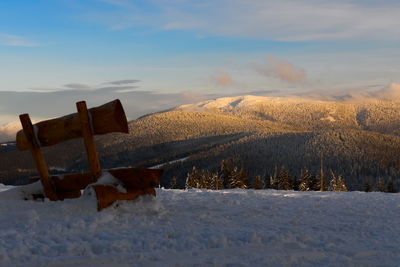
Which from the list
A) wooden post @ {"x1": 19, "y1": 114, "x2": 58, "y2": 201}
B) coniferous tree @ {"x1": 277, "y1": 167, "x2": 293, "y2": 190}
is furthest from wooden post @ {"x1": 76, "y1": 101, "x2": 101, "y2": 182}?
coniferous tree @ {"x1": 277, "y1": 167, "x2": 293, "y2": 190}

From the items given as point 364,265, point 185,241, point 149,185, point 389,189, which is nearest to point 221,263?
point 185,241

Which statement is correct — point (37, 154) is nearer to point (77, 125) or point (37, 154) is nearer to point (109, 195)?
point (77, 125)

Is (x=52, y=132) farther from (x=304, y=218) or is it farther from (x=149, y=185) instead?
(x=304, y=218)

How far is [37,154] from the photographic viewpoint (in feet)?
35.5

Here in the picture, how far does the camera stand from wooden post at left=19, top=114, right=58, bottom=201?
10.7 m

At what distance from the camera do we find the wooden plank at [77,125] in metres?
9.98

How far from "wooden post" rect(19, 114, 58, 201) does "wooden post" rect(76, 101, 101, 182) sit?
1579 mm

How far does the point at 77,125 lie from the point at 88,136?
20.1 inches

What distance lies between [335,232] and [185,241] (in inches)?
128

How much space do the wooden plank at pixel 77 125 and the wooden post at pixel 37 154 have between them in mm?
164

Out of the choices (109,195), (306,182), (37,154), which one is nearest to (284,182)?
(306,182)

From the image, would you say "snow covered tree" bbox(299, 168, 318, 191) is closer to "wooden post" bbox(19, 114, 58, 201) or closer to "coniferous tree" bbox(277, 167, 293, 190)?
"coniferous tree" bbox(277, 167, 293, 190)

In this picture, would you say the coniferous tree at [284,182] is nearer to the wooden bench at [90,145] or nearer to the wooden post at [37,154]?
the wooden bench at [90,145]

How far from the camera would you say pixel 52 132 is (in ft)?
34.6
